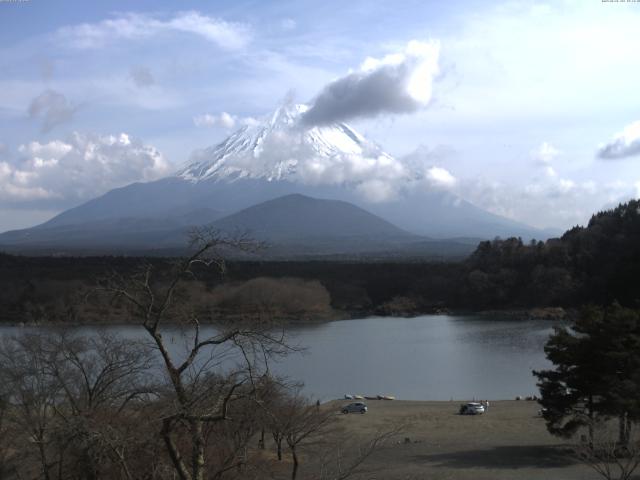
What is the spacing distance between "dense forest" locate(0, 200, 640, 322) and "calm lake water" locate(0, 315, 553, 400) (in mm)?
5239

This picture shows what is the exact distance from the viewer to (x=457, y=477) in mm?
9711

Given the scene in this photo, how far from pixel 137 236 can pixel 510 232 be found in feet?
342

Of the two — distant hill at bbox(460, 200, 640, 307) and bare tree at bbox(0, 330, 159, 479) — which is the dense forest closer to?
distant hill at bbox(460, 200, 640, 307)

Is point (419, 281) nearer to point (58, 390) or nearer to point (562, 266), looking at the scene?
point (562, 266)

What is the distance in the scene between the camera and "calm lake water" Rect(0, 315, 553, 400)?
18.8 meters

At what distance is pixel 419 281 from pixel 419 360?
23.3 m

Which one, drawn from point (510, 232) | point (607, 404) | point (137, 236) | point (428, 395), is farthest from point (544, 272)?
point (510, 232)

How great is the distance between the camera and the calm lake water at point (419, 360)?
18.8m

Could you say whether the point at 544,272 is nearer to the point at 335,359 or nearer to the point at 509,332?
the point at 509,332

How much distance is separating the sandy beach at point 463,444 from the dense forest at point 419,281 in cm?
1753

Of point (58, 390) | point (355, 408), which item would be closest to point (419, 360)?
point (355, 408)

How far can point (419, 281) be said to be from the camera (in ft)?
151

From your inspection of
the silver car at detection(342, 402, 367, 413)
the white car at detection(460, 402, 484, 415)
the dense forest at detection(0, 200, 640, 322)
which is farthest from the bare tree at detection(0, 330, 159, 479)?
the dense forest at detection(0, 200, 640, 322)

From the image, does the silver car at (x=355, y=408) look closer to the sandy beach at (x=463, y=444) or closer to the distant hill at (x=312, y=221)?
the sandy beach at (x=463, y=444)
